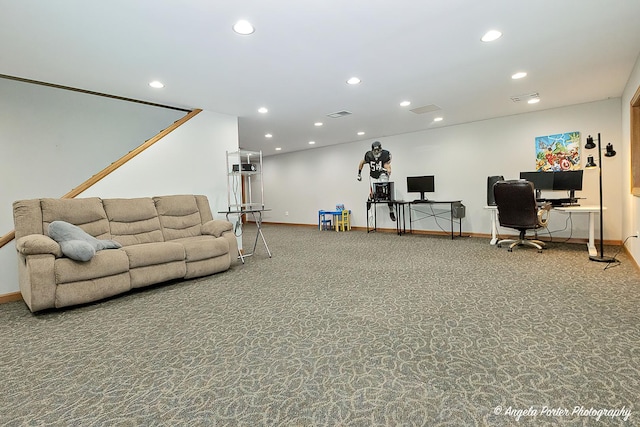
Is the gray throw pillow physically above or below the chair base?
above

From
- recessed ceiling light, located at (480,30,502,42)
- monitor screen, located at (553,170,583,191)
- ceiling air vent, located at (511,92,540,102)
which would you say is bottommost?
monitor screen, located at (553,170,583,191)

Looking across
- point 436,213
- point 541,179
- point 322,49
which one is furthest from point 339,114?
point 541,179

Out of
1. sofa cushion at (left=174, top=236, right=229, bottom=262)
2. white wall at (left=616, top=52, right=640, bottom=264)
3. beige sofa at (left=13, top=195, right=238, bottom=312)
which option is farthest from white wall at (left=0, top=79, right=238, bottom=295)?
white wall at (left=616, top=52, right=640, bottom=264)

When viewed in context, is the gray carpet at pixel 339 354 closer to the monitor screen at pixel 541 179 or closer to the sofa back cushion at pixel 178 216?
the sofa back cushion at pixel 178 216

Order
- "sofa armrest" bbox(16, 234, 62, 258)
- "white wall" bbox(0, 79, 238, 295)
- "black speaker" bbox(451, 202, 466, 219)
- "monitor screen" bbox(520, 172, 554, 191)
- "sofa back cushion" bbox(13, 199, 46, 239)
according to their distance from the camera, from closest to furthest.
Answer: "sofa armrest" bbox(16, 234, 62, 258)
"sofa back cushion" bbox(13, 199, 46, 239)
"white wall" bbox(0, 79, 238, 295)
"monitor screen" bbox(520, 172, 554, 191)
"black speaker" bbox(451, 202, 466, 219)

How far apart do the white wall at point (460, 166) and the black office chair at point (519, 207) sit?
138cm

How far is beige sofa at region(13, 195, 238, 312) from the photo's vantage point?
9.02ft

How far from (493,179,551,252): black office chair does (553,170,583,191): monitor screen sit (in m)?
0.59

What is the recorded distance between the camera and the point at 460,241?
20.0 ft

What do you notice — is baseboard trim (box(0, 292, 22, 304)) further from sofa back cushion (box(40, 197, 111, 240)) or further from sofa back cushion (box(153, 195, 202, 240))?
sofa back cushion (box(153, 195, 202, 240))

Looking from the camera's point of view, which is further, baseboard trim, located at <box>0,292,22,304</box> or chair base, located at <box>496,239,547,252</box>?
chair base, located at <box>496,239,547,252</box>

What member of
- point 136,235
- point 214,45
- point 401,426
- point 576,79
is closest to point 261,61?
point 214,45

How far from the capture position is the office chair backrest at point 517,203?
460cm

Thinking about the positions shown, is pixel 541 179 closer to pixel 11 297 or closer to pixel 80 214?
pixel 80 214
